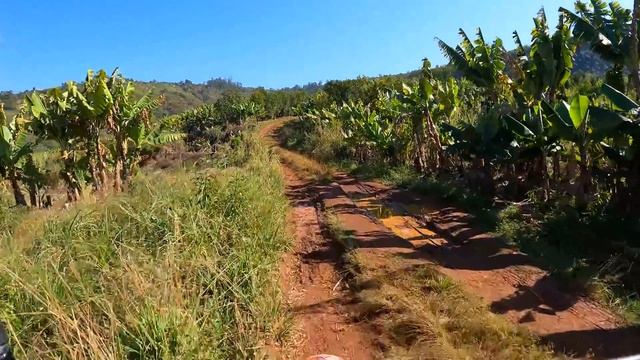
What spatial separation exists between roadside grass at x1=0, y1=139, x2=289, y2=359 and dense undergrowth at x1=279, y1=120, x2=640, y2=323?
344cm

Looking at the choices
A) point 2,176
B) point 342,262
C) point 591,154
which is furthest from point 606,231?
point 2,176

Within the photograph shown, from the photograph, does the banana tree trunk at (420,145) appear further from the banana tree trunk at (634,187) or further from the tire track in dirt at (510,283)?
the banana tree trunk at (634,187)

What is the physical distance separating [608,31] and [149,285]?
9.17m

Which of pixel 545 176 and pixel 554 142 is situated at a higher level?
pixel 554 142

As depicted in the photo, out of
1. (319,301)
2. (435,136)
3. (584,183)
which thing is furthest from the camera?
(435,136)

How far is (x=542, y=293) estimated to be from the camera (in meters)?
5.58

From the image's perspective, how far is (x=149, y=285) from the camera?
13.5ft

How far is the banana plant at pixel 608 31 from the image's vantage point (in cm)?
914

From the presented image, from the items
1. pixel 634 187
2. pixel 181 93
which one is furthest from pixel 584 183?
pixel 181 93

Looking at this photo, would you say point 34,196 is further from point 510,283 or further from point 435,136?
point 510,283

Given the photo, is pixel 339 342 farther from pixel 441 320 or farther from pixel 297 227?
pixel 297 227

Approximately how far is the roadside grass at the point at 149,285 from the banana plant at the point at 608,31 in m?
6.94

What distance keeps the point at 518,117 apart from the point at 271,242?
6.14 meters

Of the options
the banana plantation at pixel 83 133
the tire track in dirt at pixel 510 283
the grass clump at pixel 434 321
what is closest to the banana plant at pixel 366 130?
the banana plantation at pixel 83 133
